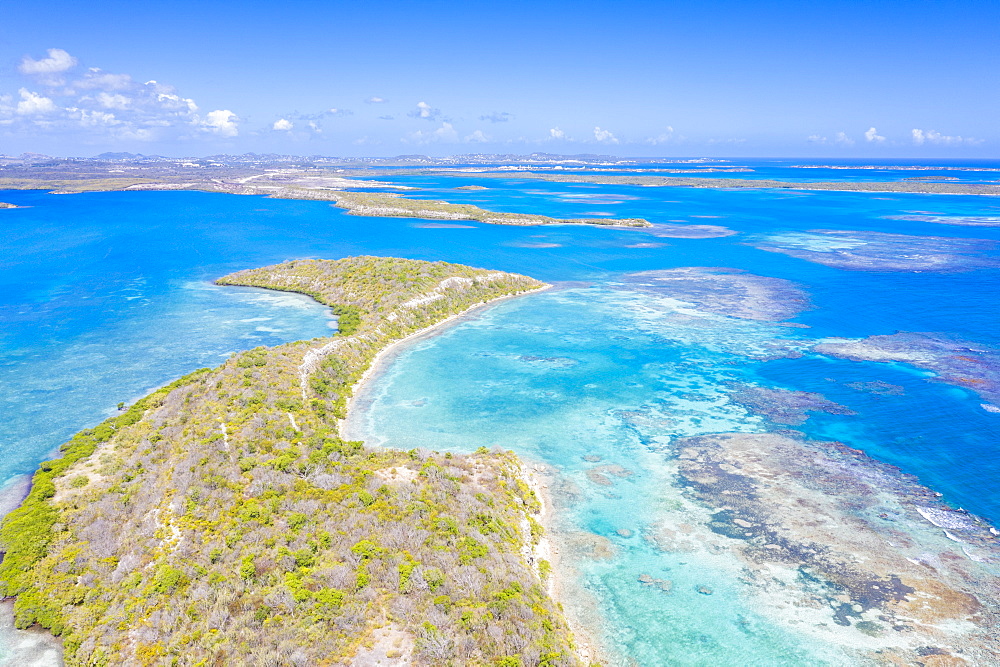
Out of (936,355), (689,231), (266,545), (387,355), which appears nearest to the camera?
(266,545)

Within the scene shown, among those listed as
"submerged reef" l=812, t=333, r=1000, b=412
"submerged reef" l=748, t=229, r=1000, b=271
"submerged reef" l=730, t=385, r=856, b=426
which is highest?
"submerged reef" l=748, t=229, r=1000, b=271

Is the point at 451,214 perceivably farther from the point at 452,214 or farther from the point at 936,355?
the point at 936,355

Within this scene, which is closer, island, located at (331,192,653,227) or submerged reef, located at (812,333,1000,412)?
submerged reef, located at (812,333,1000,412)

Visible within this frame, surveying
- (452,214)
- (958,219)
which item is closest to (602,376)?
(452,214)

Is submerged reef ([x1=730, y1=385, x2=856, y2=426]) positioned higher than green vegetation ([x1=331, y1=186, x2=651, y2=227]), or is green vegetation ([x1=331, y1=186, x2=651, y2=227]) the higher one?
green vegetation ([x1=331, y1=186, x2=651, y2=227])

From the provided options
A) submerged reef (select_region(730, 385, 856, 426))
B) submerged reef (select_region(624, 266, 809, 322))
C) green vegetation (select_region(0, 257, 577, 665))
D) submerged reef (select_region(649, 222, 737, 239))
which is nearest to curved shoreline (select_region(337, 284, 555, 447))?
green vegetation (select_region(0, 257, 577, 665))

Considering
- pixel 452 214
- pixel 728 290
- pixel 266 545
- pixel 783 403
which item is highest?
pixel 452 214

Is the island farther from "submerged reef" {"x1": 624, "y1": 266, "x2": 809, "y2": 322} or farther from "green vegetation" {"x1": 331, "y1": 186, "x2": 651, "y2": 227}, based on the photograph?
"submerged reef" {"x1": 624, "y1": 266, "x2": 809, "y2": 322}

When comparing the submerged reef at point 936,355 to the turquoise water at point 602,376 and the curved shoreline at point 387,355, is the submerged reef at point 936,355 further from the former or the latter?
the curved shoreline at point 387,355
